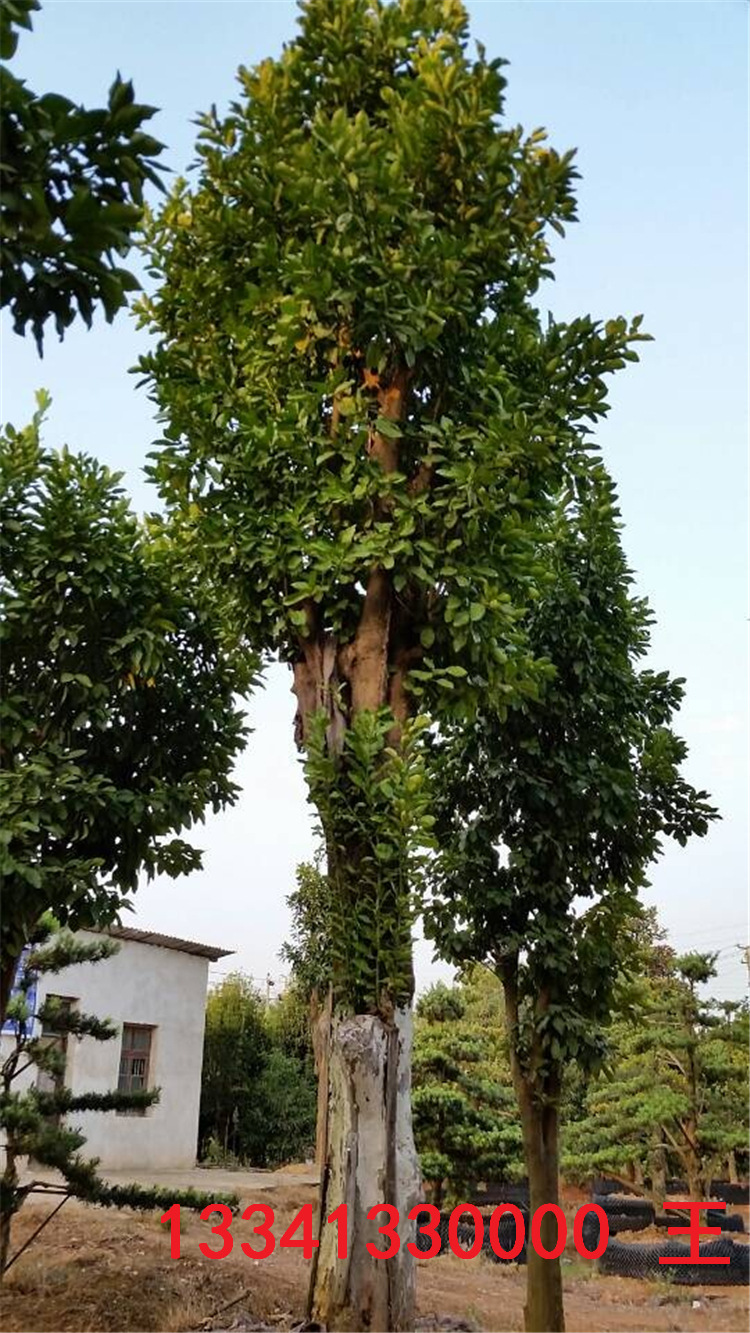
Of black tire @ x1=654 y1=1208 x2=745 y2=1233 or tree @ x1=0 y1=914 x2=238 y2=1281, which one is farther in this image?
black tire @ x1=654 y1=1208 x2=745 y2=1233

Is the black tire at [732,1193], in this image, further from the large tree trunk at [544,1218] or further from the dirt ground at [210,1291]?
the large tree trunk at [544,1218]

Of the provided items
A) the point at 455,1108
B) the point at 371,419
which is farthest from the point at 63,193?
the point at 455,1108

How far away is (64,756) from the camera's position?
620cm

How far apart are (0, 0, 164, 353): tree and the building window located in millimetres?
15627

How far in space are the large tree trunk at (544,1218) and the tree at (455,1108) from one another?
6035 mm

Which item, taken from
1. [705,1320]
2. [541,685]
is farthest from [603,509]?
[705,1320]

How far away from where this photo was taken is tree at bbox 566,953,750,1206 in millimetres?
15000

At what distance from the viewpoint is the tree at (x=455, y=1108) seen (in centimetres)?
1353

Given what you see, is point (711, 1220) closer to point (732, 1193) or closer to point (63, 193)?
point (732, 1193)

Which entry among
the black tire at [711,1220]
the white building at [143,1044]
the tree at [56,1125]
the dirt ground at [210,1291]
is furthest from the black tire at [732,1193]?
the tree at [56,1125]

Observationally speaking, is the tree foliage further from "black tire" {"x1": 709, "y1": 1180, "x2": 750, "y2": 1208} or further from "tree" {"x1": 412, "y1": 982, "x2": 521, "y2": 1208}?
"black tire" {"x1": 709, "y1": 1180, "x2": 750, "y2": 1208}

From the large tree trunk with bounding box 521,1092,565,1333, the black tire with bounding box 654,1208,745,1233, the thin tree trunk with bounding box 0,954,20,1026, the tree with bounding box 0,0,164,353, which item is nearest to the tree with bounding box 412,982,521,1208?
the black tire with bounding box 654,1208,745,1233

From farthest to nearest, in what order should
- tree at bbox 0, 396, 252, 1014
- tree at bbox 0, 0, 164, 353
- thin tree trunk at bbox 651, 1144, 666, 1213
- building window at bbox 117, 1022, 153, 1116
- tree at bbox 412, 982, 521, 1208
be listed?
1. thin tree trunk at bbox 651, 1144, 666, 1213
2. building window at bbox 117, 1022, 153, 1116
3. tree at bbox 412, 982, 521, 1208
4. tree at bbox 0, 396, 252, 1014
5. tree at bbox 0, 0, 164, 353

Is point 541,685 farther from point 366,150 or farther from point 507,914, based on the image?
point 366,150
